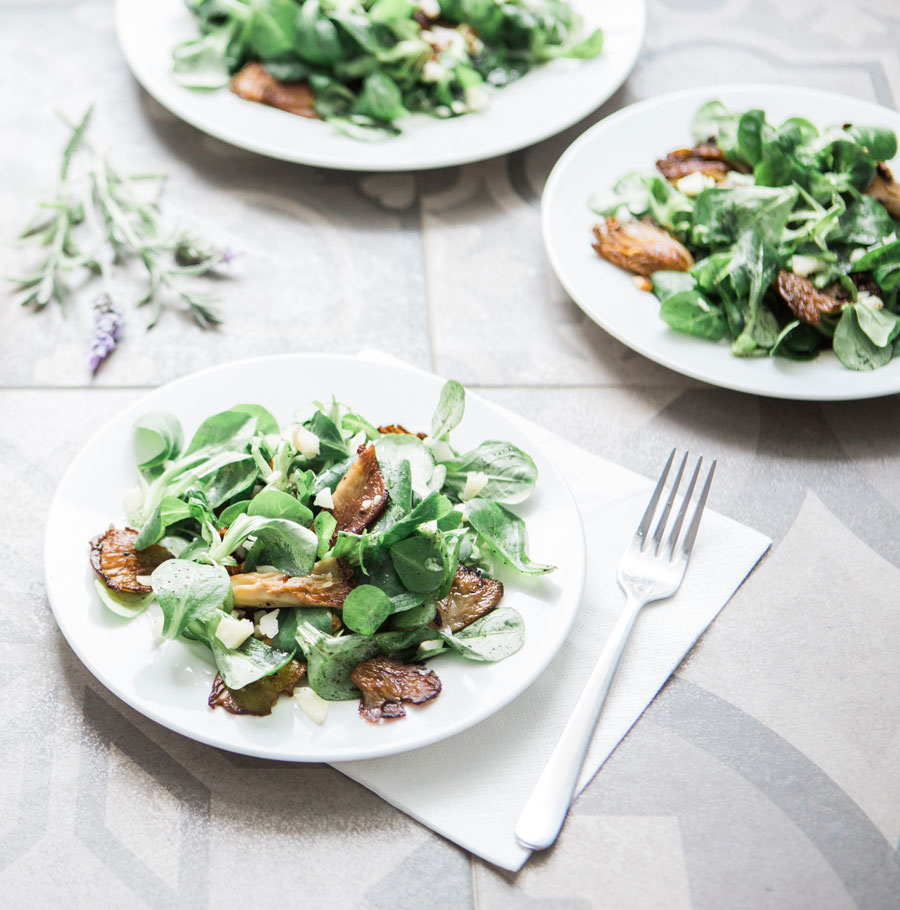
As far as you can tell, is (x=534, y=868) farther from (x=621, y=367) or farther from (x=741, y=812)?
(x=621, y=367)

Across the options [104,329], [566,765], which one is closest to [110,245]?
[104,329]

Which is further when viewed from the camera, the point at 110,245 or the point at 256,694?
the point at 110,245

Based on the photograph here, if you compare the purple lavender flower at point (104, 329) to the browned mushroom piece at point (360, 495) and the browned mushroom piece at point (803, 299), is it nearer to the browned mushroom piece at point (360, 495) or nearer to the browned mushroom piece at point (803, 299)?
the browned mushroom piece at point (360, 495)

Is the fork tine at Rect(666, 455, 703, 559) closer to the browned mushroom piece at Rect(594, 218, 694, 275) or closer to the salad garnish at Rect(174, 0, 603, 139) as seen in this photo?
the browned mushroom piece at Rect(594, 218, 694, 275)

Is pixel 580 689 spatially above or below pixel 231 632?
below

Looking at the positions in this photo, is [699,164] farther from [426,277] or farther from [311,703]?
[311,703]

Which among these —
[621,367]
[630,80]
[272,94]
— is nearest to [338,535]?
[621,367]

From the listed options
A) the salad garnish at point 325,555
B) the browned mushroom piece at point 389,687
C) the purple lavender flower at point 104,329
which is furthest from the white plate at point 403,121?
the browned mushroom piece at point 389,687
